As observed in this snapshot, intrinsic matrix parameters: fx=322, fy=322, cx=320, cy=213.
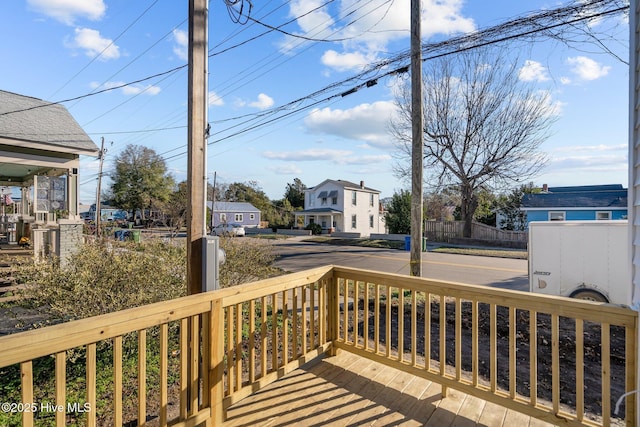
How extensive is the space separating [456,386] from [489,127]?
1776 centimetres

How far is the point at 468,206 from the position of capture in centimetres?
1917

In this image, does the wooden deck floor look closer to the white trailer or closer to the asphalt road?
the white trailer

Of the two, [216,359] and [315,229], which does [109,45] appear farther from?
[315,229]

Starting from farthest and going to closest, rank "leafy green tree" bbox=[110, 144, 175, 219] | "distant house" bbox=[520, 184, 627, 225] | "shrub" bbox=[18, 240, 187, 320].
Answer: "leafy green tree" bbox=[110, 144, 175, 219] < "distant house" bbox=[520, 184, 627, 225] < "shrub" bbox=[18, 240, 187, 320]

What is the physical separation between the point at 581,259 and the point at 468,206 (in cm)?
1449

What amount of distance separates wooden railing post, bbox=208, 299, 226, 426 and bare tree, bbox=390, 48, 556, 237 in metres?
15.7

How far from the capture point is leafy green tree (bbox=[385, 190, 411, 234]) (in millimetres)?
22916

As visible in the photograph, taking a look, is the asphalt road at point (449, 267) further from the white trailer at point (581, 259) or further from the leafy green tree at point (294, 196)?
the leafy green tree at point (294, 196)

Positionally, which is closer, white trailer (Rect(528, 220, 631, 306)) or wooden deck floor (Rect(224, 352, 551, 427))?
wooden deck floor (Rect(224, 352, 551, 427))

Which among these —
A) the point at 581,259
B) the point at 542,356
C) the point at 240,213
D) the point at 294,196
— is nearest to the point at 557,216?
the point at 581,259

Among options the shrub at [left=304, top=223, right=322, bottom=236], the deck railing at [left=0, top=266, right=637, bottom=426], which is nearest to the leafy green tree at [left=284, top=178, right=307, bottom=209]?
the shrub at [left=304, top=223, right=322, bottom=236]

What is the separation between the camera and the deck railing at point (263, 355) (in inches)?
61.4

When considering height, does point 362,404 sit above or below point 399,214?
below

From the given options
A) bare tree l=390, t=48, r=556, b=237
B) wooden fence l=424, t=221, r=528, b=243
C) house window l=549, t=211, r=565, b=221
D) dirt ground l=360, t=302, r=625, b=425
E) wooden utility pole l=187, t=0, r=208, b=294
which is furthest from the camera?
house window l=549, t=211, r=565, b=221
